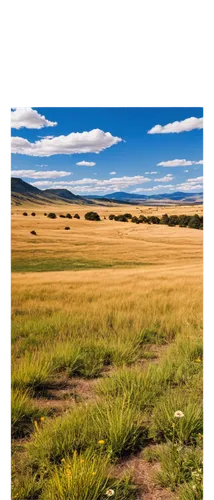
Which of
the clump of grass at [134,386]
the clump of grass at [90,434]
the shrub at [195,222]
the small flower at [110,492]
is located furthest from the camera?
the shrub at [195,222]

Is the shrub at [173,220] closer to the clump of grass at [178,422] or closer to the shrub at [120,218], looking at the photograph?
the shrub at [120,218]

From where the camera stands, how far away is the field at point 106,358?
1.91 m

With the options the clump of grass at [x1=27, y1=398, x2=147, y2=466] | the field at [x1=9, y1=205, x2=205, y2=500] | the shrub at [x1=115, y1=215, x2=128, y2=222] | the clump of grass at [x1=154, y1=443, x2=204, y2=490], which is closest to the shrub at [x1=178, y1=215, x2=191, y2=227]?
the field at [x1=9, y1=205, x2=205, y2=500]

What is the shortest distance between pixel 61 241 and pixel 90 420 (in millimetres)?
1603

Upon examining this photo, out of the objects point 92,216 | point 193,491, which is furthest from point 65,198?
point 193,491

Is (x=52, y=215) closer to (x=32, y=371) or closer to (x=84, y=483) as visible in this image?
(x=32, y=371)

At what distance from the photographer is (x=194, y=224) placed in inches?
114

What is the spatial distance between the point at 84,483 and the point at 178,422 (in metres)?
0.74

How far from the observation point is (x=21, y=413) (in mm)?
2299

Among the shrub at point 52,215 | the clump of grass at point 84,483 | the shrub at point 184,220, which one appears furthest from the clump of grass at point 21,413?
the shrub at point 184,220

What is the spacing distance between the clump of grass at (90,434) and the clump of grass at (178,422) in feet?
0.32

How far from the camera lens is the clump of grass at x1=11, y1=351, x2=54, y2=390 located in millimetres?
2576
